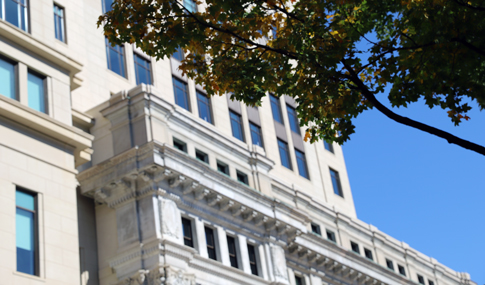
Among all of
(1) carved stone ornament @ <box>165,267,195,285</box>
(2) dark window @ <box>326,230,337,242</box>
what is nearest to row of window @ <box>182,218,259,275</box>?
(1) carved stone ornament @ <box>165,267,195,285</box>

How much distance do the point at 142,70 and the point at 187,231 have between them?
13466mm

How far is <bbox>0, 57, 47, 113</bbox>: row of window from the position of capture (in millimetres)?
25172

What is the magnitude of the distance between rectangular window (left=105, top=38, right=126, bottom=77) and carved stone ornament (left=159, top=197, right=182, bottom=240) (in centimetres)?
1189

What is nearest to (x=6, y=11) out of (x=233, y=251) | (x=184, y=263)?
(x=184, y=263)

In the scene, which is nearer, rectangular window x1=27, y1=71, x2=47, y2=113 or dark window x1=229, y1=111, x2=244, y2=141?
rectangular window x1=27, y1=71, x2=47, y2=113

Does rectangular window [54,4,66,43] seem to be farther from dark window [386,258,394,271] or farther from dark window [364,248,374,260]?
dark window [386,258,394,271]

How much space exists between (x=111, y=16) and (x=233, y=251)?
2207 centimetres

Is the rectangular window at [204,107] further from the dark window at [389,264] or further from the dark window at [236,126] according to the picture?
the dark window at [389,264]

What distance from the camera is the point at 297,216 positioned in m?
41.4

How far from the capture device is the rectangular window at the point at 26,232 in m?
22.9

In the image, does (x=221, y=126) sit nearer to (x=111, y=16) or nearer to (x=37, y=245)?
(x=37, y=245)

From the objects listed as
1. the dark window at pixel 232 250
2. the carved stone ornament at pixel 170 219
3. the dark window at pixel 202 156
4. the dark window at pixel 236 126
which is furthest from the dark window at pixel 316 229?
the carved stone ornament at pixel 170 219

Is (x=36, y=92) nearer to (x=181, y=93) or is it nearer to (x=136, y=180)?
(x=136, y=180)

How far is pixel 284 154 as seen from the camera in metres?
52.6
